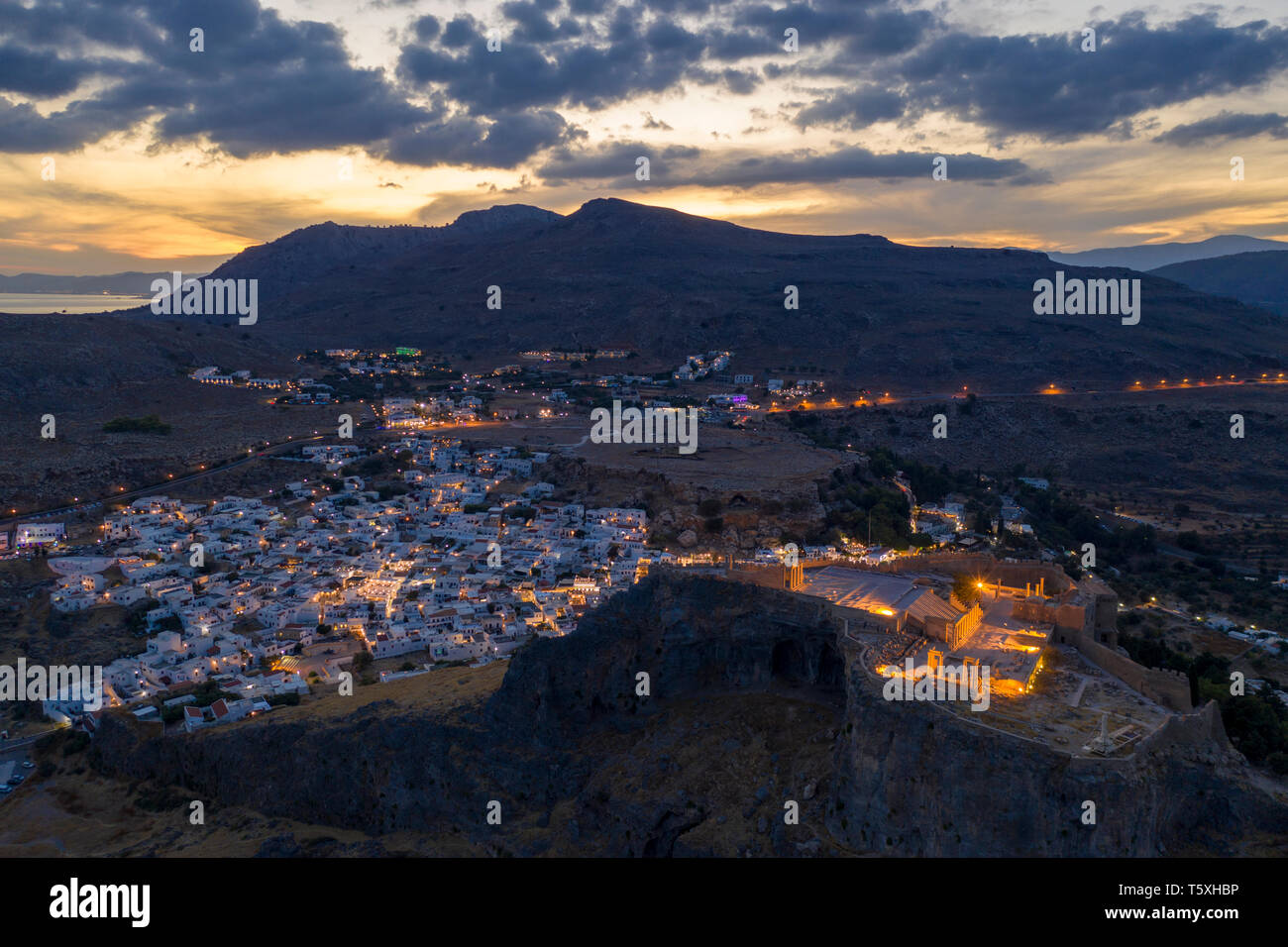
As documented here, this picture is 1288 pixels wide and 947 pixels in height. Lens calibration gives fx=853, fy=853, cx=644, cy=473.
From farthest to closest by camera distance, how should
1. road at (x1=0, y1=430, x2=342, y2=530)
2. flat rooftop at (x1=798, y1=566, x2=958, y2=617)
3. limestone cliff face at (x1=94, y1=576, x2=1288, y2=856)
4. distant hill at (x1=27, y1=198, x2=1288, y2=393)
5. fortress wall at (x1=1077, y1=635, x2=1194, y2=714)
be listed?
distant hill at (x1=27, y1=198, x2=1288, y2=393) < road at (x1=0, y1=430, x2=342, y2=530) < flat rooftop at (x1=798, y1=566, x2=958, y2=617) < fortress wall at (x1=1077, y1=635, x2=1194, y2=714) < limestone cliff face at (x1=94, y1=576, x2=1288, y2=856)

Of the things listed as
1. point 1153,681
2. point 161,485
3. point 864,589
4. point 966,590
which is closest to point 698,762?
point 864,589

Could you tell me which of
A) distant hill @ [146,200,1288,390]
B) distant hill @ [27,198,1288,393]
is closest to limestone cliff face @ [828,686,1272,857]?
distant hill @ [27,198,1288,393]

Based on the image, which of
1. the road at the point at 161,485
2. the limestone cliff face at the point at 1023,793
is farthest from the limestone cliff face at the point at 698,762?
the road at the point at 161,485

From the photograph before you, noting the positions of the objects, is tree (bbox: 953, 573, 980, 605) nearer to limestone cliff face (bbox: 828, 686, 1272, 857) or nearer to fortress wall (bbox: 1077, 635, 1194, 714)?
fortress wall (bbox: 1077, 635, 1194, 714)

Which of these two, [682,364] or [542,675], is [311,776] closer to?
[542,675]

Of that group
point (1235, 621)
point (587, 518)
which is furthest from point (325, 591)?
point (1235, 621)
